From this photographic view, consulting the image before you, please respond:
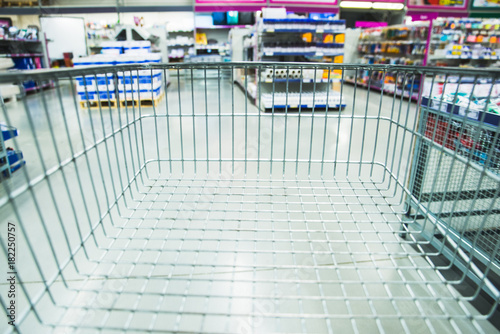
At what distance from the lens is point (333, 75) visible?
5773mm

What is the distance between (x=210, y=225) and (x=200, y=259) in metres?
0.33

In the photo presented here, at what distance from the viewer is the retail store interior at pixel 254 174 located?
1.08 metres

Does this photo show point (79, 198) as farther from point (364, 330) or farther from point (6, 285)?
point (364, 330)

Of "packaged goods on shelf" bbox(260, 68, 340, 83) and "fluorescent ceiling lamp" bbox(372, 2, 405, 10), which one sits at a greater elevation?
"fluorescent ceiling lamp" bbox(372, 2, 405, 10)

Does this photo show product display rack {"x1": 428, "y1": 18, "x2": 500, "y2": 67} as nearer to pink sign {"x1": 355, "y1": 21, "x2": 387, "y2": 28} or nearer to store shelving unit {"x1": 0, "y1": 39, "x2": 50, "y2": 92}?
pink sign {"x1": 355, "y1": 21, "x2": 387, "y2": 28}

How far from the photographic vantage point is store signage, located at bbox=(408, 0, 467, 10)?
1213 cm

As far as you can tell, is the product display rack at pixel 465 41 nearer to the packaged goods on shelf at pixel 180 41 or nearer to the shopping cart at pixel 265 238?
the shopping cart at pixel 265 238

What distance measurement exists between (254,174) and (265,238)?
0.98m

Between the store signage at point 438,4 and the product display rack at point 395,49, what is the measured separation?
159 inches

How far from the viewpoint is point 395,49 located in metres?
8.14

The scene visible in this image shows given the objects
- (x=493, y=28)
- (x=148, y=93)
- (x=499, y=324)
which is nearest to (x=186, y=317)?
(x=499, y=324)

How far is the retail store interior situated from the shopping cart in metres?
0.01

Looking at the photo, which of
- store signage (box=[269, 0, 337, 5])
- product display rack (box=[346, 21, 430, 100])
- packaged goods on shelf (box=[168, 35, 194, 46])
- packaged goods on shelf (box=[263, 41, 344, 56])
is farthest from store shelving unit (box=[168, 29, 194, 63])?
packaged goods on shelf (box=[263, 41, 344, 56])

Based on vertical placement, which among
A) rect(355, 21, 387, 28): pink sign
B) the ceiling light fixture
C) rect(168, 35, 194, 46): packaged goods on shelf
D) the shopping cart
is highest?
the ceiling light fixture
